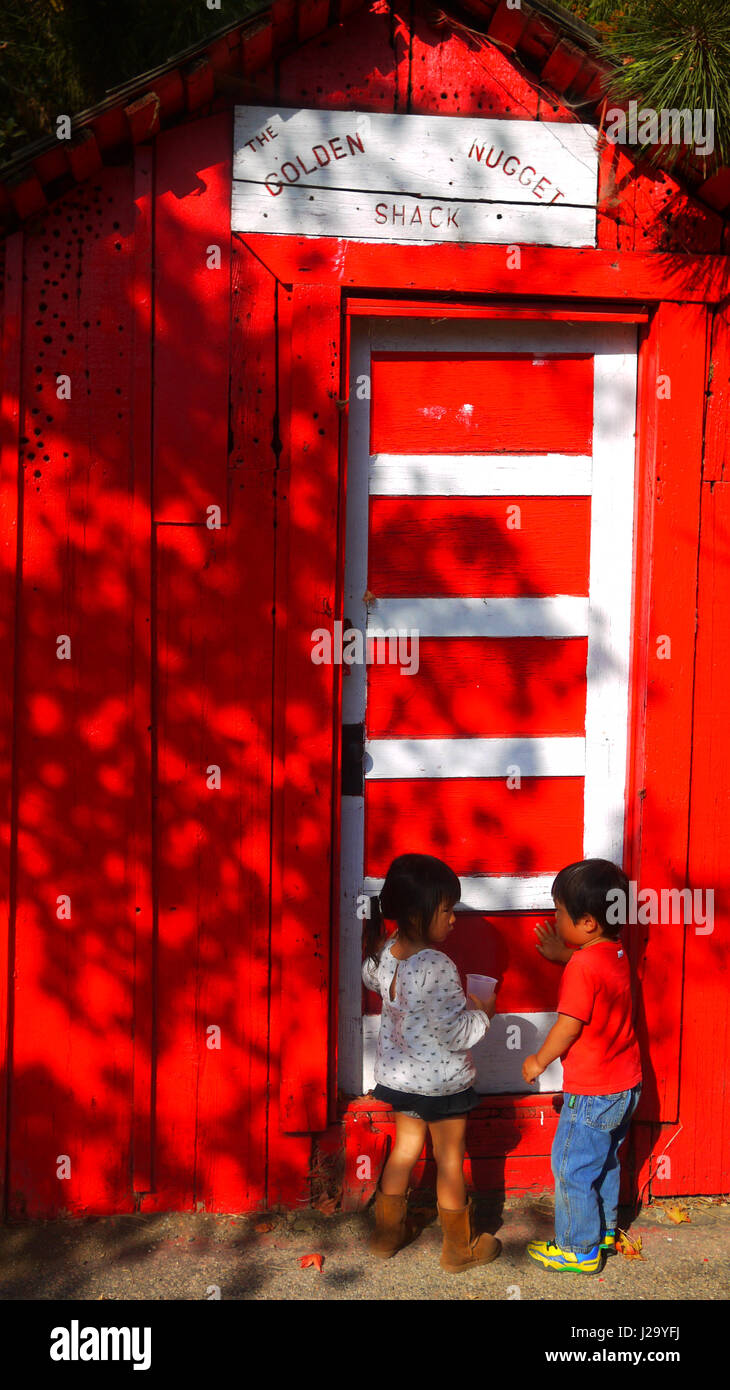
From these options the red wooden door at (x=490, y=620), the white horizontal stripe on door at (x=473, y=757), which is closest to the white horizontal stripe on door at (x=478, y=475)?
the red wooden door at (x=490, y=620)

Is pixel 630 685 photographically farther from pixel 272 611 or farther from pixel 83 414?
pixel 83 414

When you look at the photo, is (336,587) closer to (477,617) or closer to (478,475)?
(477,617)

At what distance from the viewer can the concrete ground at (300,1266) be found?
3.15 m

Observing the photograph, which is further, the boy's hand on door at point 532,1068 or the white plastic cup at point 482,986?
the white plastic cup at point 482,986

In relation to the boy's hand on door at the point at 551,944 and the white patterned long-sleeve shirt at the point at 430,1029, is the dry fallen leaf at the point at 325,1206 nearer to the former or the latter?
the white patterned long-sleeve shirt at the point at 430,1029

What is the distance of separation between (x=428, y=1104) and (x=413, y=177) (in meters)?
2.94

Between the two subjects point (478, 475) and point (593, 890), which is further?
point (478, 475)

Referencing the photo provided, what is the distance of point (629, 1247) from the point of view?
341cm

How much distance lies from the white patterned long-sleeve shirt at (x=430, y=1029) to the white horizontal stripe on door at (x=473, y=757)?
664 millimetres

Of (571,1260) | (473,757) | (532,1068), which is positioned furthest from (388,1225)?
(473,757)

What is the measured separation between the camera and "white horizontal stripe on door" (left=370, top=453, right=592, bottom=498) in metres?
3.54

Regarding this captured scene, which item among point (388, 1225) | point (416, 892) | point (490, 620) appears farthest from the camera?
point (490, 620)

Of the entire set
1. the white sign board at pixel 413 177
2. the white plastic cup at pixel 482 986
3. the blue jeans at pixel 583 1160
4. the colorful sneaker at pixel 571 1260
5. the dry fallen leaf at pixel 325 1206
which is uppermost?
the white sign board at pixel 413 177
